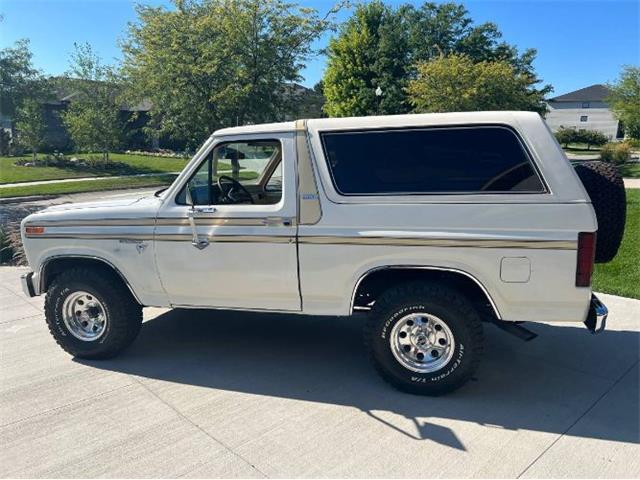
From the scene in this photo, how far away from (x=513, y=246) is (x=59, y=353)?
3.95 metres

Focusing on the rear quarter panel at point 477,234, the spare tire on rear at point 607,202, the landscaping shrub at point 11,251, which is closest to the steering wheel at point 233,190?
the rear quarter panel at point 477,234

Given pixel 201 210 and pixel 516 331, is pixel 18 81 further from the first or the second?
pixel 516 331

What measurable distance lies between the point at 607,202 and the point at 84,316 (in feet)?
13.9

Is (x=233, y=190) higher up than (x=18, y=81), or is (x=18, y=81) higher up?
(x=18, y=81)

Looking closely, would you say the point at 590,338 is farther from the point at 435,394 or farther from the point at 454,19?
the point at 454,19

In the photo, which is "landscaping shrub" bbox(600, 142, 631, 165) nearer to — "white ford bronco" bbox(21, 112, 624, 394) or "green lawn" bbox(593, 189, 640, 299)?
"green lawn" bbox(593, 189, 640, 299)

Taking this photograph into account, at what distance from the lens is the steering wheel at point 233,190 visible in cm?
407

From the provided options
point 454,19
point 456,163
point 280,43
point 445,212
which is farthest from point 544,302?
point 454,19

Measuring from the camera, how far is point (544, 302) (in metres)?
3.36

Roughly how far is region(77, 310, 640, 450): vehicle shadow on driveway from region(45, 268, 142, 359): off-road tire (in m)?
0.15

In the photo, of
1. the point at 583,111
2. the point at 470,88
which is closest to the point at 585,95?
the point at 583,111

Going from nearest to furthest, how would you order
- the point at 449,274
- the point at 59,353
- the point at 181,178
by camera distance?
the point at 449,274 < the point at 181,178 < the point at 59,353

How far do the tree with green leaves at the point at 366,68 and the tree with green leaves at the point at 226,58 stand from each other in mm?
21252

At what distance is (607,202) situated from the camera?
3.54m
